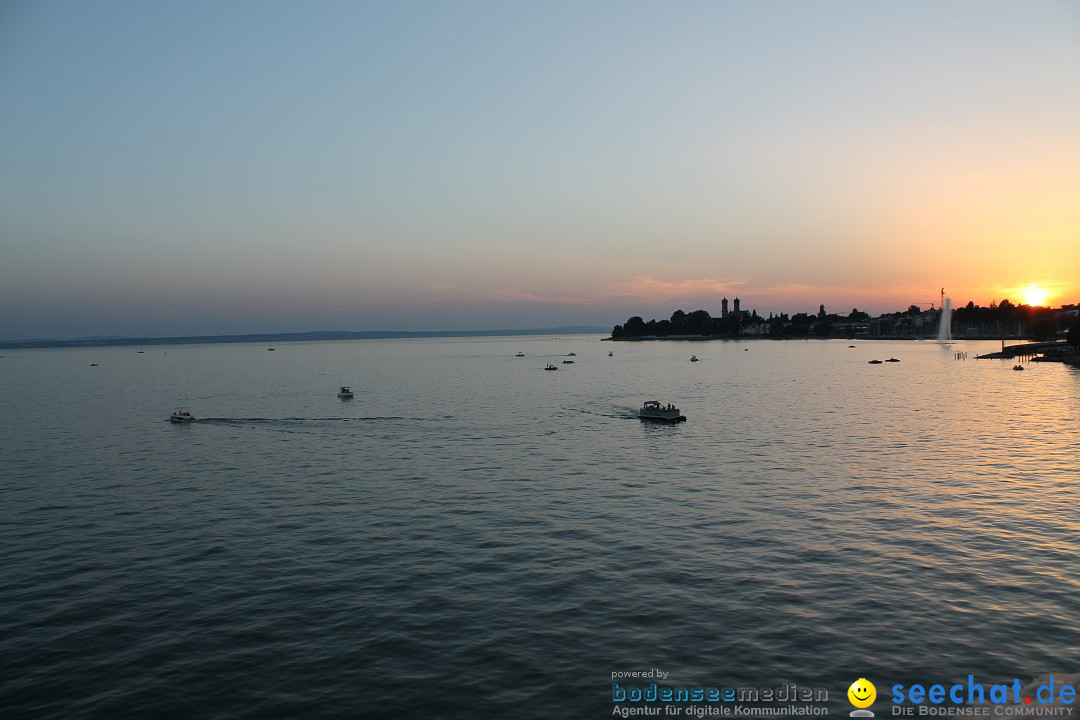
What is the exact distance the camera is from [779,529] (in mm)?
39906

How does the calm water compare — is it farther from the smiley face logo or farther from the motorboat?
the motorboat

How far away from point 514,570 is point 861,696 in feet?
54.0

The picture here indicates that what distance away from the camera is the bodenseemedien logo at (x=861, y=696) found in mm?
20594

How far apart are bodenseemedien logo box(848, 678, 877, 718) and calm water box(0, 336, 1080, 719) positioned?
1.28ft

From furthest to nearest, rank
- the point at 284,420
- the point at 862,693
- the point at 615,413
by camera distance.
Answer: the point at 615,413 < the point at 284,420 < the point at 862,693

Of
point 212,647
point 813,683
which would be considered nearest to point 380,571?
point 212,647

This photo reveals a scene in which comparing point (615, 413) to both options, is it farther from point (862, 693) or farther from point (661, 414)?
point (862, 693)

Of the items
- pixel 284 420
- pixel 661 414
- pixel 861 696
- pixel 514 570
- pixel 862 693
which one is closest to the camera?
pixel 861 696

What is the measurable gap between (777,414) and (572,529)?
2731 inches

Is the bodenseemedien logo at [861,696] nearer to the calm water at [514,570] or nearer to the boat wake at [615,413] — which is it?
the calm water at [514,570]

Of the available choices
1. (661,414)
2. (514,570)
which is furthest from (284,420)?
(514,570)

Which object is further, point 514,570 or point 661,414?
point 661,414

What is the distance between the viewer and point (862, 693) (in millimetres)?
21453

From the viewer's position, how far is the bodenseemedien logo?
20.6 meters
